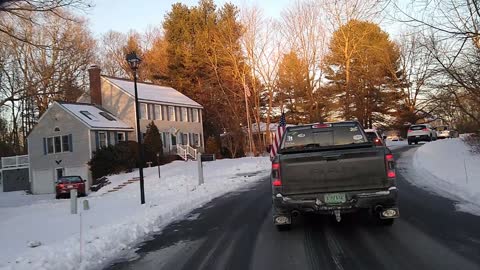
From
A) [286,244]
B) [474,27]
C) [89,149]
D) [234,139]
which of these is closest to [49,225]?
[286,244]

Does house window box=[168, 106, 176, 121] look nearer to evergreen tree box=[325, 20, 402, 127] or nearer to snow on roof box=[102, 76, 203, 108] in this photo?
snow on roof box=[102, 76, 203, 108]

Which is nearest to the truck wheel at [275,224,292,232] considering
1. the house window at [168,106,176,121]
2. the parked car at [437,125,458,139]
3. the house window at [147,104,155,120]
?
the parked car at [437,125,458,139]

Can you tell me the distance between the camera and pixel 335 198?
8.26 meters

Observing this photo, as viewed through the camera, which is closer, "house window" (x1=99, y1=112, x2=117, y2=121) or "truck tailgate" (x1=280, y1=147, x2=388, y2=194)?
"truck tailgate" (x1=280, y1=147, x2=388, y2=194)

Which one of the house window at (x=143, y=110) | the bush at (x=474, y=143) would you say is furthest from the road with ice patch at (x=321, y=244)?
the house window at (x=143, y=110)

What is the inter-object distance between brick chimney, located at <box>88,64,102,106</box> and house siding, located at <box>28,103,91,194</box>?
445 centimetres

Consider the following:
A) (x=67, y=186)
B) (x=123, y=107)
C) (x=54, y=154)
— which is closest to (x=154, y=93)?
(x=123, y=107)

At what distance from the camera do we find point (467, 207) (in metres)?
10.8

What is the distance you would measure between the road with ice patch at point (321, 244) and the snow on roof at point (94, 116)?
32416 mm

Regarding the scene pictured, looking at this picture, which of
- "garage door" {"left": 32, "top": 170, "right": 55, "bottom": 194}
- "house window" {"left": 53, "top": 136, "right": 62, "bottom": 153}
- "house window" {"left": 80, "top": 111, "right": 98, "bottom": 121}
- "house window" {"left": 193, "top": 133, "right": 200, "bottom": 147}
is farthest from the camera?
"house window" {"left": 193, "top": 133, "right": 200, "bottom": 147}

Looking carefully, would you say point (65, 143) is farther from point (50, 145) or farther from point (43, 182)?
point (43, 182)

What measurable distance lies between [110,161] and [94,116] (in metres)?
5.54

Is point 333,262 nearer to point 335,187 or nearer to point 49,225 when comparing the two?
point 335,187

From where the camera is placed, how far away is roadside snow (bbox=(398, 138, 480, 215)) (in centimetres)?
1210
